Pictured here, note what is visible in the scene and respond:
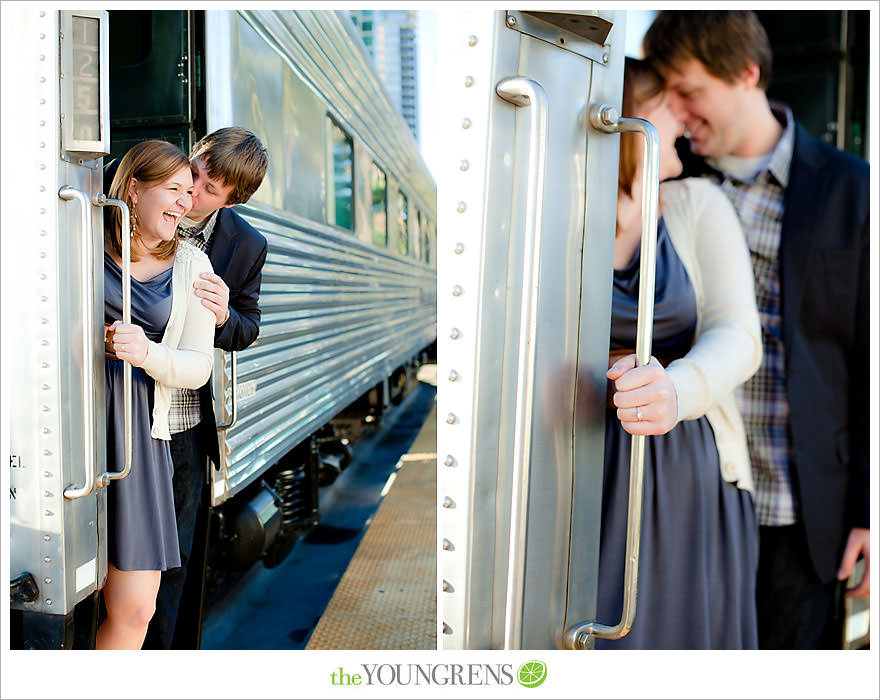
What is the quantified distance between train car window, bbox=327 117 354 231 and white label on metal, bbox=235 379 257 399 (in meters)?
0.70

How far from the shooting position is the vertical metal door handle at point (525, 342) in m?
1.09

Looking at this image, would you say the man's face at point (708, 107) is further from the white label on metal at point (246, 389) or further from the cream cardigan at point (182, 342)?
the white label on metal at point (246, 389)

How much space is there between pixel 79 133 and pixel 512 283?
3.14 feet

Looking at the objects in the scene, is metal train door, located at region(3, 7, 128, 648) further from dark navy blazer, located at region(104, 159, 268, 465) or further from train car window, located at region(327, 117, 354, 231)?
train car window, located at region(327, 117, 354, 231)

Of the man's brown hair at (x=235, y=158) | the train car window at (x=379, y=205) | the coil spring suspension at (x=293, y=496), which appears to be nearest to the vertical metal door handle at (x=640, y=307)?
the man's brown hair at (x=235, y=158)

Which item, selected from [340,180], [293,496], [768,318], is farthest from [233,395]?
[768,318]

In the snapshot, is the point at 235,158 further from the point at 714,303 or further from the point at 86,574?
the point at 714,303

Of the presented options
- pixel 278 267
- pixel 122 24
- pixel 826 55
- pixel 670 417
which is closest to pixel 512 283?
pixel 670 417

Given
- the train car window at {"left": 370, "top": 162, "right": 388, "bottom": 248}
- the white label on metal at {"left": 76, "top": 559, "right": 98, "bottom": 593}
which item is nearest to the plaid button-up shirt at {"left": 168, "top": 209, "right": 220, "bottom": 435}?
the white label on metal at {"left": 76, "top": 559, "right": 98, "bottom": 593}

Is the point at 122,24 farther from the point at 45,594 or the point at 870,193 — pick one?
the point at 870,193

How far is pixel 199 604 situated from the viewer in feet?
5.69

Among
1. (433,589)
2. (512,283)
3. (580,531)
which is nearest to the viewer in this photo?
(512,283)

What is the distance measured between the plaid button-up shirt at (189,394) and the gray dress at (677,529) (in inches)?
36.0

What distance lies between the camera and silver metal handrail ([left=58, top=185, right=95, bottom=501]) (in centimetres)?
138
